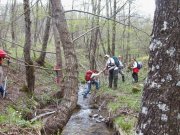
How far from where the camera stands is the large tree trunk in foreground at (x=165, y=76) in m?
3.26

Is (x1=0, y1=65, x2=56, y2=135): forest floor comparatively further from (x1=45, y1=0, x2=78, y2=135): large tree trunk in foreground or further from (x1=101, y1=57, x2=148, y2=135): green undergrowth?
(x1=101, y1=57, x2=148, y2=135): green undergrowth

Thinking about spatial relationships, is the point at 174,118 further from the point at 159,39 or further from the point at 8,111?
the point at 8,111

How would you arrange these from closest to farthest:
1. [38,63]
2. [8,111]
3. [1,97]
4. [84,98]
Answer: [8,111] < [1,97] < [84,98] < [38,63]

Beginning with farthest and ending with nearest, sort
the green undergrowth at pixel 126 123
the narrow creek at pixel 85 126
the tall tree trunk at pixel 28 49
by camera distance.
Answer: the tall tree trunk at pixel 28 49 < the narrow creek at pixel 85 126 < the green undergrowth at pixel 126 123

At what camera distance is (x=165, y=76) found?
3287 mm

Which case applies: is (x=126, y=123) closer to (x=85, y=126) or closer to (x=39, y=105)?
(x=85, y=126)

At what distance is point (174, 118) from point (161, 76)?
1.45 ft

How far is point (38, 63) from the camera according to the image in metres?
24.9

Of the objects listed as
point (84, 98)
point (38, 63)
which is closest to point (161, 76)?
point (84, 98)

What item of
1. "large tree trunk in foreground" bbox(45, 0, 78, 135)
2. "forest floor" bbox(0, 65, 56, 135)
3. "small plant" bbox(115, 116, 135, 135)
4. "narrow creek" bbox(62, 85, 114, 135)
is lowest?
"narrow creek" bbox(62, 85, 114, 135)

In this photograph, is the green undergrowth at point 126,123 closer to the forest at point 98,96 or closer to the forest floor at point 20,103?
the forest at point 98,96

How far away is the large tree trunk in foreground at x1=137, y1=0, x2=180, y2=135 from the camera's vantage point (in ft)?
10.7

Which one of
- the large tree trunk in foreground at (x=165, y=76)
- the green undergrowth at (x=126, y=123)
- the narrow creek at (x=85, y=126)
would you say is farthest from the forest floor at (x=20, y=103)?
the large tree trunk in foreground at (x=165, y=76)

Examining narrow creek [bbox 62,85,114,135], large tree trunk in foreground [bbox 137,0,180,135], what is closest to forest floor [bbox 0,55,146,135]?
narrow creek [bbox 62,85,114,135]
